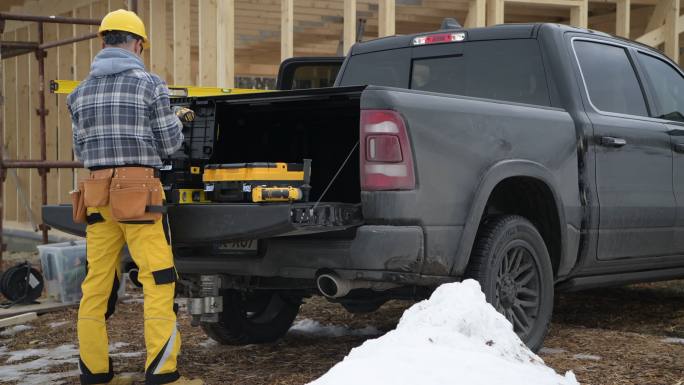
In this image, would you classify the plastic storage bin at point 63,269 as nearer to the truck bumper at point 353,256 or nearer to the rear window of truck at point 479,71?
the rear window of truck at point 479,71

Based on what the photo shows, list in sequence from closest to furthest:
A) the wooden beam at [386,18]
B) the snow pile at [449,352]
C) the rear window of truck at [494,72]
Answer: the snow pile at [449,352], the rear window of truck at [494,72], the wooden beam at [386,18]

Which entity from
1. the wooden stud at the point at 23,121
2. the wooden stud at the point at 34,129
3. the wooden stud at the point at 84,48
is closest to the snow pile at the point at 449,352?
the wooden stud at the point at 84,48

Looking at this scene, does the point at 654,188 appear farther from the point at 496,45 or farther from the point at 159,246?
the point at 159,246

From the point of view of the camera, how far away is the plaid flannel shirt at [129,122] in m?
4.38

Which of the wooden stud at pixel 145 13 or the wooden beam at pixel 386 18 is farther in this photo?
the wooden stud at pixel 145 13

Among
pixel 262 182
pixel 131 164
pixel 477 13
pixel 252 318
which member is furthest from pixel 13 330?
pixel 477 13

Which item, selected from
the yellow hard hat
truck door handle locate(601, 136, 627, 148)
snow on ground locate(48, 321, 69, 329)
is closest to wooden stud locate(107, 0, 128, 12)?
snow on ground locate(48, 321, 69, 329)

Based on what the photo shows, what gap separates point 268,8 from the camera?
13297 mm

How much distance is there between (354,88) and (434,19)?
9905mm

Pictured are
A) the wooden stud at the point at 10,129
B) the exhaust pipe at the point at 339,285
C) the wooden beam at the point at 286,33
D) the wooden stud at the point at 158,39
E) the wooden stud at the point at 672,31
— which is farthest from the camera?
the wooden stud at the point at 10,129

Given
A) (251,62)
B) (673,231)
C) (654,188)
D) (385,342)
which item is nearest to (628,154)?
(654,188)

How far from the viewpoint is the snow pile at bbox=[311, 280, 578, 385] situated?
138 inches

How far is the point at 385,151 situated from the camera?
4074 millimetres

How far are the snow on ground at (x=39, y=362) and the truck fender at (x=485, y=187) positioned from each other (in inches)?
91.1
